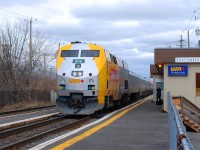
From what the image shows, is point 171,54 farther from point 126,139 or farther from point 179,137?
point 179,137

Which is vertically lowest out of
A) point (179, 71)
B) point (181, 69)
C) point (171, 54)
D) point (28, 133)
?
point (28, 133)

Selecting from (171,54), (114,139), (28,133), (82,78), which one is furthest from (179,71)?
(114,139)

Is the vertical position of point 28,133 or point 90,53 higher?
point 90,53

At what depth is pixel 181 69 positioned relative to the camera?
22.1 m

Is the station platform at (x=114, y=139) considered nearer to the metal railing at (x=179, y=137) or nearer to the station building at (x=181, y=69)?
the metal railing at (x=179, y=137)

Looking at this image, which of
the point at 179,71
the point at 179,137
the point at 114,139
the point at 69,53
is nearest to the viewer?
the point at 179,137

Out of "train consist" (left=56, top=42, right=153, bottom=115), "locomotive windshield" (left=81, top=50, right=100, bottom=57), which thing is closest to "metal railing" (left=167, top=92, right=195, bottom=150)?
"train consist" (left=56, top=42, right=153, bottom=115)

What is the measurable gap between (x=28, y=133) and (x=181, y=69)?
10.9 m

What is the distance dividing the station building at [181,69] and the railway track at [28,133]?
600 cm

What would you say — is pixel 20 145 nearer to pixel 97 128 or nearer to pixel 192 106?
pixel 97 128

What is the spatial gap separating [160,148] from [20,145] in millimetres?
3901

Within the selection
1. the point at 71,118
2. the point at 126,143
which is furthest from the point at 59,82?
the point at 126,143

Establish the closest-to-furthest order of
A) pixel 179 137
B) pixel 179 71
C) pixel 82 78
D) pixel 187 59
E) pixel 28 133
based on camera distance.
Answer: pixel 179 137 → pixel 28 133 → pixel 82 78 → pixel 187 59 → pixel 179 71

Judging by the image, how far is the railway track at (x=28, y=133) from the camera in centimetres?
1124
